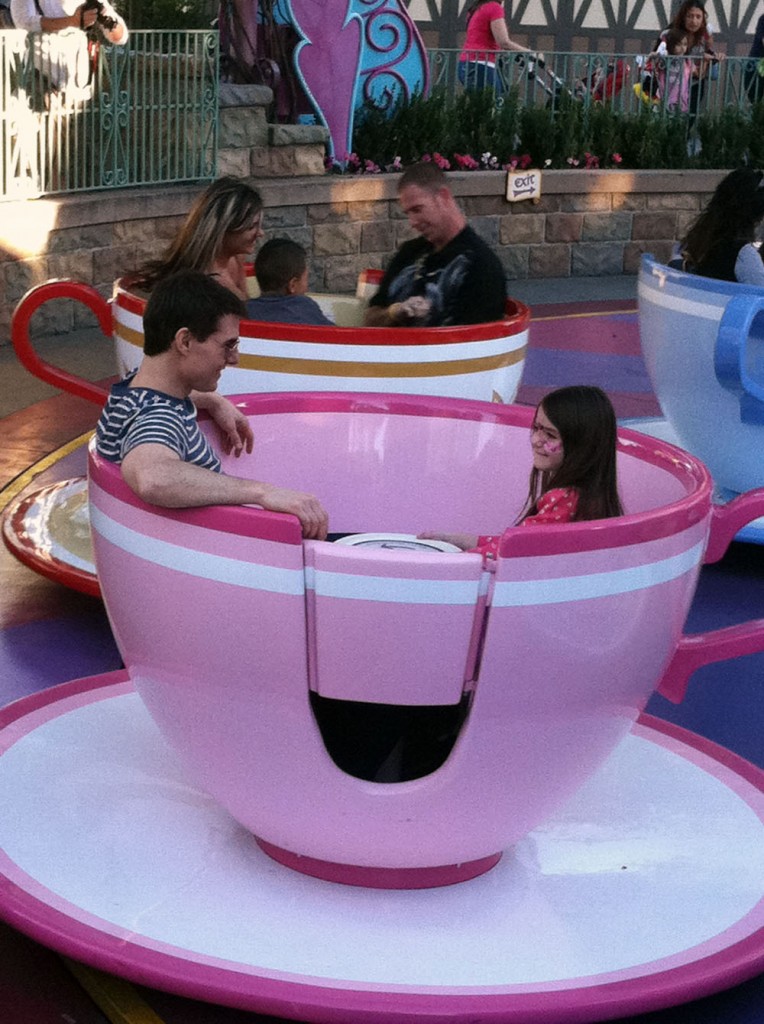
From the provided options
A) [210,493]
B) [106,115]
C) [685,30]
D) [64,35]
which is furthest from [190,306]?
[685,30]

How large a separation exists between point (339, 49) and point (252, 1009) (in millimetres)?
8653

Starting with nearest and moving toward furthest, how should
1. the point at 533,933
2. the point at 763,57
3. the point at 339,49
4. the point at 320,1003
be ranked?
the point at 320,1003
the point at 533,933
the point at 339,49
the point at 763,57

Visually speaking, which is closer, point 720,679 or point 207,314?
point 207,314

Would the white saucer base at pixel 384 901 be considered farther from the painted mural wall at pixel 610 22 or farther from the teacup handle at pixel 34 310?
the painted mural wall at pixel 610 22

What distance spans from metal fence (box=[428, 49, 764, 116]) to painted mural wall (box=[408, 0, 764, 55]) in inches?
221

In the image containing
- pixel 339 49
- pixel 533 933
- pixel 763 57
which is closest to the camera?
pixel 533 933

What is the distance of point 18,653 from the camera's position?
157 inches

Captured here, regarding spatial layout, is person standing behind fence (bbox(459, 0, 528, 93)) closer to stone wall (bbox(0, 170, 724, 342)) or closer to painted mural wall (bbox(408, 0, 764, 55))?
stone wall (bbox(0, 170, 724, 342))

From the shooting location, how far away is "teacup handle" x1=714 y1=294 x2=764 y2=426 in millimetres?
4521

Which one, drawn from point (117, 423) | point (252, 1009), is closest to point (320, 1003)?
point (252, 1009)

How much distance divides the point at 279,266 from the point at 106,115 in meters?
4.10

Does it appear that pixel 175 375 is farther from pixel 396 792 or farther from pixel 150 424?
pixel 396 792

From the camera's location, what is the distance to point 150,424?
8.77 ft

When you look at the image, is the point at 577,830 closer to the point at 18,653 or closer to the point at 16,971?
the point at 16,971
